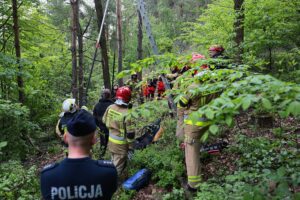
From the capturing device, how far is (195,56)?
508 cm

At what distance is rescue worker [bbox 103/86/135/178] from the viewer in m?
5.97

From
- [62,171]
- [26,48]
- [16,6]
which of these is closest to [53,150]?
[26,48]

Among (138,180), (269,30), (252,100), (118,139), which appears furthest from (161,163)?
(269,30)

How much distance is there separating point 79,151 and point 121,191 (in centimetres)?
410

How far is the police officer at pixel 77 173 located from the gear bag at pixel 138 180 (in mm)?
3584

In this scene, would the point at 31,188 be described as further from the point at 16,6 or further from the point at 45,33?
the point at 45,33

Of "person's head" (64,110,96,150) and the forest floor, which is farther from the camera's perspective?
the forest floor

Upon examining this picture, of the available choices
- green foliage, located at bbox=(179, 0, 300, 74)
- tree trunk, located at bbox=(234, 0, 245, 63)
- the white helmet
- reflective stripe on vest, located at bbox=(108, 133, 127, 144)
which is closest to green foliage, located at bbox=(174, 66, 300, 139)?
reflective stripe on vest, located at bbox=(108, 133, 127, 144)

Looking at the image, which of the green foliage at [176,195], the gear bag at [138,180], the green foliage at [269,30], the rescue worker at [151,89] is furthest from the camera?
the rescue worker at [151,89]

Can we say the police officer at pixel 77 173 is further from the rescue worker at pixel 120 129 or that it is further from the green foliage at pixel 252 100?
the rescue worker at pixel 120 129

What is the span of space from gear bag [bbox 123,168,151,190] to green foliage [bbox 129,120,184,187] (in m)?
0.15

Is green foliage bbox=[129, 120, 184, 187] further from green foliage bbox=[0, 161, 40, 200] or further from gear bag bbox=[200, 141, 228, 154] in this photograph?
green foliage bbox=[0, 161, 40, 200]

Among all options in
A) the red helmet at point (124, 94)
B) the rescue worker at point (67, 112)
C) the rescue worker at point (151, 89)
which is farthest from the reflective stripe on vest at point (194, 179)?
the rescue worker at point (151, 89)

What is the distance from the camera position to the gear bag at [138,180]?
5.85m
